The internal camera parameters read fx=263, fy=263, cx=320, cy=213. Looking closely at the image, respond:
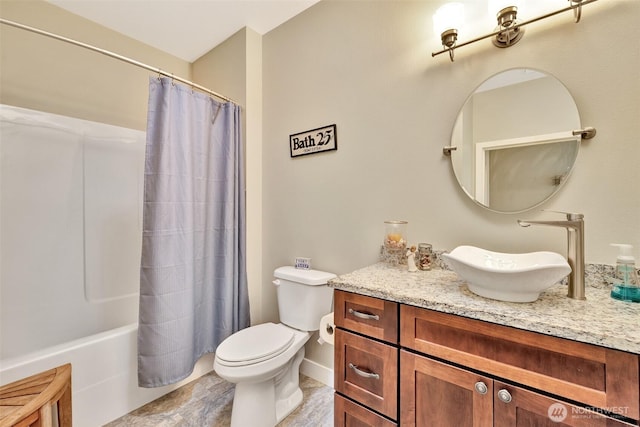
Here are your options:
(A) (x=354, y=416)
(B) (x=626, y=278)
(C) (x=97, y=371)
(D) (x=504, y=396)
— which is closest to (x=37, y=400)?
(C) (x=97, y=371)

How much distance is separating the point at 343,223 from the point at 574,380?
3.90ft

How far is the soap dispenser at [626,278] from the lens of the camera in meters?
0.82

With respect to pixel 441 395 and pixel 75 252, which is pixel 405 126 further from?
pixel 75 252

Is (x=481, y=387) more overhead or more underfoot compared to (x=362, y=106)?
more underfoot

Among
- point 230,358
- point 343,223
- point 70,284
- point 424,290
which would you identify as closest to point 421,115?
point 343,223

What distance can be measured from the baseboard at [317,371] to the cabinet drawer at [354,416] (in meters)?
0.74

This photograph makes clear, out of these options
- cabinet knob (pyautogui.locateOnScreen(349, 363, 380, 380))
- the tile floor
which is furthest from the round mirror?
the tile floor

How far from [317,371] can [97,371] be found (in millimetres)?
1268

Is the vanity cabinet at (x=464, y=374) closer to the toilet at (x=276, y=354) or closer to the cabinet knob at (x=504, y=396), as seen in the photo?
the cabinet knob at (x=504, y=396)

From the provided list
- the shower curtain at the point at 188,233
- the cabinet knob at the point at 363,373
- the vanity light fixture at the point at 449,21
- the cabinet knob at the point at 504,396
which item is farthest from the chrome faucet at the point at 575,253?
the shower curtain at the point at 188,233

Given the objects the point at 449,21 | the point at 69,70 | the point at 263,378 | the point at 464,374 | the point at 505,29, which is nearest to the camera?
the point at 464,374

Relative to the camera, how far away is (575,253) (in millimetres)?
876

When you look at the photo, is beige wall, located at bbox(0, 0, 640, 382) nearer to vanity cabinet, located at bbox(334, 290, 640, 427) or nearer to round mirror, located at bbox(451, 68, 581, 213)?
round mirror, located at bbox(451, 68, 581, 213)

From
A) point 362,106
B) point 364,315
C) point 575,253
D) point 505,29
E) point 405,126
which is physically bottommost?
point 364,315
